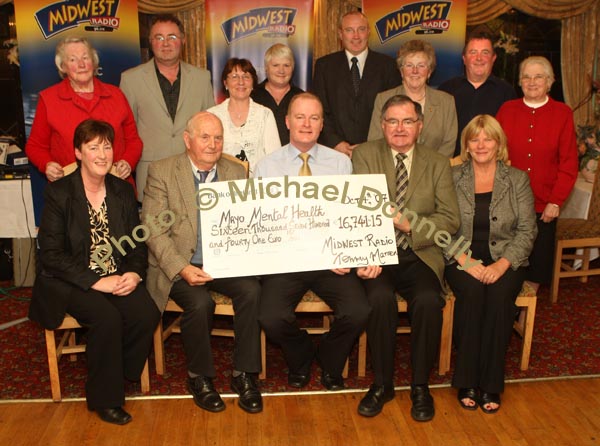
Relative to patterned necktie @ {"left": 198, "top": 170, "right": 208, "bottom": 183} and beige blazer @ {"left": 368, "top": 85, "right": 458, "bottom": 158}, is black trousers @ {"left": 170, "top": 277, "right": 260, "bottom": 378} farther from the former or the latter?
beige blazer @ {"left": 368, "top": 85, "right": 458, "bottom": 158}

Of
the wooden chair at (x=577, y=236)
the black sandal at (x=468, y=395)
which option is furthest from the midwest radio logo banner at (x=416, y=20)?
the black sandal at (x=468, y=395)

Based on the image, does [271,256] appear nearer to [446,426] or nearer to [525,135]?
[446,426]

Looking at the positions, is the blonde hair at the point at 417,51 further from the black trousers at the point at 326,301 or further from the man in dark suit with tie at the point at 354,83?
the black trousers at the point at 326,301

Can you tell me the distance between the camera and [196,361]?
3115mm

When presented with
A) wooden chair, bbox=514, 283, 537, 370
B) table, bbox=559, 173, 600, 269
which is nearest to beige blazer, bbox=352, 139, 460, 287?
wooden chair, bbox=514, 283, 537, 370

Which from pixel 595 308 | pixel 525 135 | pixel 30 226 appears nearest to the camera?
pixel 525 135

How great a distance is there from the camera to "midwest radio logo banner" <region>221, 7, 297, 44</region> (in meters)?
5.25

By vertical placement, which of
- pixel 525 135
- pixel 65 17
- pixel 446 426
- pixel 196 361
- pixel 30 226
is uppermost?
pixel 65 17

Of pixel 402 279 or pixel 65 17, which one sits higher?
pixel 65 17

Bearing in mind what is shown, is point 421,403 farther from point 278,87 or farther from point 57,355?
point 278,87

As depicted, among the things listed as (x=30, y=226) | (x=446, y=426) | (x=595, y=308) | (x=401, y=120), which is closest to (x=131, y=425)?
(x=446, y=426)

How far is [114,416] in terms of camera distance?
2.96 meters

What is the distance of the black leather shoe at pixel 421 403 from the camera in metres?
3.00

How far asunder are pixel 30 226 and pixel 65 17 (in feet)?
5.54
